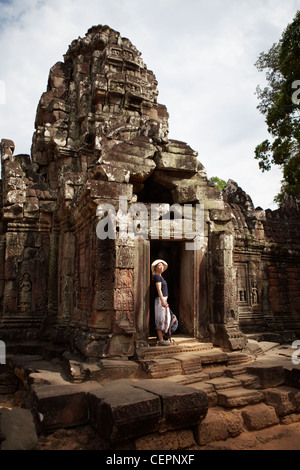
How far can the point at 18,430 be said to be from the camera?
3.79m

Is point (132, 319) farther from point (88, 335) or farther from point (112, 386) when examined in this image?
point (112, 386)

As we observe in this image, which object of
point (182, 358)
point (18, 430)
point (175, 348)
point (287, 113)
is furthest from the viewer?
point (287, 113)

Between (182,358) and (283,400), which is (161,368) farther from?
(283,400)

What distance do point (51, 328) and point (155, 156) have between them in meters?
4.58

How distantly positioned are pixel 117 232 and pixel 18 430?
306 cm

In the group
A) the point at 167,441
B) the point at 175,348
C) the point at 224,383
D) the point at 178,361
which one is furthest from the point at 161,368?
the point at 167,441

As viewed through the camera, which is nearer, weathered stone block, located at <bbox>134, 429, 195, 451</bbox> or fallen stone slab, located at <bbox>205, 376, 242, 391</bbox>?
weathered stone block, located at <bbox>134, 429, 195, 451</bbox>

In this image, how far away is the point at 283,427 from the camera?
15.5 feet

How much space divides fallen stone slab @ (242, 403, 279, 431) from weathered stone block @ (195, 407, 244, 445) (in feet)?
0.32

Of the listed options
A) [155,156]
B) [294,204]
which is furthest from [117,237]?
[294,204]

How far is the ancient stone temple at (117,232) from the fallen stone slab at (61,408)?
1227 millimetres

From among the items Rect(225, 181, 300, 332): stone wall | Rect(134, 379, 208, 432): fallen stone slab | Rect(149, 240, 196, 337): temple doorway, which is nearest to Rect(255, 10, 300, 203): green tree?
Rect(225, 181, 300, 332): stone wall

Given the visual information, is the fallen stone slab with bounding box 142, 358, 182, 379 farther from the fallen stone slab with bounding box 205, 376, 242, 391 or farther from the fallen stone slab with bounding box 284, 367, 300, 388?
the fallen stone slab with bounding box 284, 367, 300, 388

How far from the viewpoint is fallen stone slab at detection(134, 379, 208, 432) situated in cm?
396
